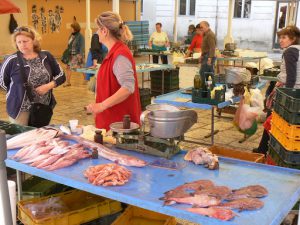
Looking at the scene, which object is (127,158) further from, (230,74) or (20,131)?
(230,74)

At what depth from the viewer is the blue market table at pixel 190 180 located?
2139 mm

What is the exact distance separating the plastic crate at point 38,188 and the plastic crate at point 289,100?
2176 mm

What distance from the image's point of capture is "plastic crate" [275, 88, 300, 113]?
3.65 metres

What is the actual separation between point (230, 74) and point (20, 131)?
3.76 m

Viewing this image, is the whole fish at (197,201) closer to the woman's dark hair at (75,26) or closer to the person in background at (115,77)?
the person in background at (115,77)

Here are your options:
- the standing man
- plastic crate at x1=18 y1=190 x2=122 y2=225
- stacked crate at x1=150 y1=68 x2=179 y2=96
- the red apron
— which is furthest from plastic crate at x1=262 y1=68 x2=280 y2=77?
plastic crate at x1=18 y1=190 x2=122 y2=225

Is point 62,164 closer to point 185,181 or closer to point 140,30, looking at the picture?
point 185,181

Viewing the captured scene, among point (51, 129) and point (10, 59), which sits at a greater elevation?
point (10, 59)

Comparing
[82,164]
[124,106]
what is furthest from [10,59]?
[82,164]

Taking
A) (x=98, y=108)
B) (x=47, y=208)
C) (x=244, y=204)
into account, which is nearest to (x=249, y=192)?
(x=244, y=204)

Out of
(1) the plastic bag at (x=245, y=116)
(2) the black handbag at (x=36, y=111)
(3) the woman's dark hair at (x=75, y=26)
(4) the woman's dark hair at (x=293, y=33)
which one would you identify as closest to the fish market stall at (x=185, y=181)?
(2) the black handbag at (x=36, y=111)

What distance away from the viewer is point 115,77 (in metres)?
3.42

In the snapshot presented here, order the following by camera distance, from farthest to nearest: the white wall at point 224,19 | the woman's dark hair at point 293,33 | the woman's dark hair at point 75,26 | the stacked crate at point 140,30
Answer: the white wall at point 224,19 < the stacked crate at point 140,30 < the woman's dark hair at point 75,26 < the woman's dark hair at point 293,33

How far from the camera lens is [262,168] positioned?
2.80 m
